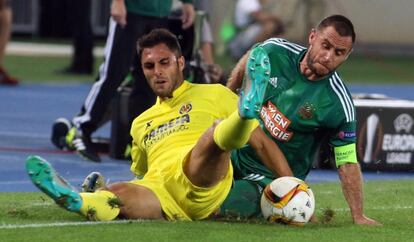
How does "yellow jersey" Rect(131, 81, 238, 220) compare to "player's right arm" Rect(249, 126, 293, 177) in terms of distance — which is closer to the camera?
"yellow jersey" Rect(131, 81, 238, 220)

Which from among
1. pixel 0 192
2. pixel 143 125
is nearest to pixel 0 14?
pixel 0 192

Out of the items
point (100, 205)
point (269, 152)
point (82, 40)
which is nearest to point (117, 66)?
point (269, 152)

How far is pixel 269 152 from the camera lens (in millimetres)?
9344

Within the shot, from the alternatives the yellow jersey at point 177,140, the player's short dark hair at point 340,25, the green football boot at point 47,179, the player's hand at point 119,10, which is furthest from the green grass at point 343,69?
the green football boot at point 47,179

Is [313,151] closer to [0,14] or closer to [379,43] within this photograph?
[0,14]

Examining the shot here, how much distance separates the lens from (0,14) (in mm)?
20578

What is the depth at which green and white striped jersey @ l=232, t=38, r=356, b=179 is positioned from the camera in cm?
945

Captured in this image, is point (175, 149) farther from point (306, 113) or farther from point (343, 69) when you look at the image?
point (343, 69)

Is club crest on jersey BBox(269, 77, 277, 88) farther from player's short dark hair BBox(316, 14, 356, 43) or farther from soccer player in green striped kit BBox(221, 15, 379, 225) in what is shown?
player's short dark hair BBox(316, 14, 356, 43)

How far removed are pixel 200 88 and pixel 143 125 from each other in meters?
0.45

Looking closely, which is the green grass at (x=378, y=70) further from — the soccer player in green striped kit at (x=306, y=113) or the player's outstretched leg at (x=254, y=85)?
the player's outstretched leg at (x=254, y=85)

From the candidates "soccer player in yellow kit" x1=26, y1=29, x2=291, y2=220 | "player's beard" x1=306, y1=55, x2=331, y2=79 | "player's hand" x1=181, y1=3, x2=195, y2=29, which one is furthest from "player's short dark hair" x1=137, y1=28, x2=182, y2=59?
"player's hand" x1=181, y1=3, x2=195, y2=29

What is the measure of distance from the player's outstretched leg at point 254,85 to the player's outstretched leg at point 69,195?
1165mm

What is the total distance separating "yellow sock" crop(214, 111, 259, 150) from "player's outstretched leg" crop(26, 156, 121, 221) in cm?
88
